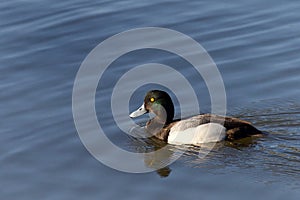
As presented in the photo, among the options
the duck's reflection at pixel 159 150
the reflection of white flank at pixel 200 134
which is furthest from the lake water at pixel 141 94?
the reflection of white flank at pixel 200 134

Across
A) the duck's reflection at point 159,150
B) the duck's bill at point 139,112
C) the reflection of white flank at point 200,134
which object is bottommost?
the duck's reflection at point 159,150

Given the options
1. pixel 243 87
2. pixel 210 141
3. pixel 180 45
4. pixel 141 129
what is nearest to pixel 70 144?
pixel 141 129

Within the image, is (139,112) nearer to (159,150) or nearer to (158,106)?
(158,106)

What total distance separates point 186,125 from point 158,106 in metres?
0.68

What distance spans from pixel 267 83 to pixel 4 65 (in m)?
4.66

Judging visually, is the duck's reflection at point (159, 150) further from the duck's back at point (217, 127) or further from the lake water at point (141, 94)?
the duck's back at point (217, 127)

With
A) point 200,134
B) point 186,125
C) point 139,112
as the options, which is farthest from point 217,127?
point 139,112

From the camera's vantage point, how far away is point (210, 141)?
439 inches

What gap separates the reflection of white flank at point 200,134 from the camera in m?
11.1

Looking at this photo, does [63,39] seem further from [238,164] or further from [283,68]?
[238,164]

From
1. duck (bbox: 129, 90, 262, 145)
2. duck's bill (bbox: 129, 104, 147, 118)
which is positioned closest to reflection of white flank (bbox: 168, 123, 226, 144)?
duck (bbox: 129, 90, 262, 145)

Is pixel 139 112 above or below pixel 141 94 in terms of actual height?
below

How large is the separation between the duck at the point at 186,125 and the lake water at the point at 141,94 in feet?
0.61

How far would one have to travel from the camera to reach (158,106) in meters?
11.9
